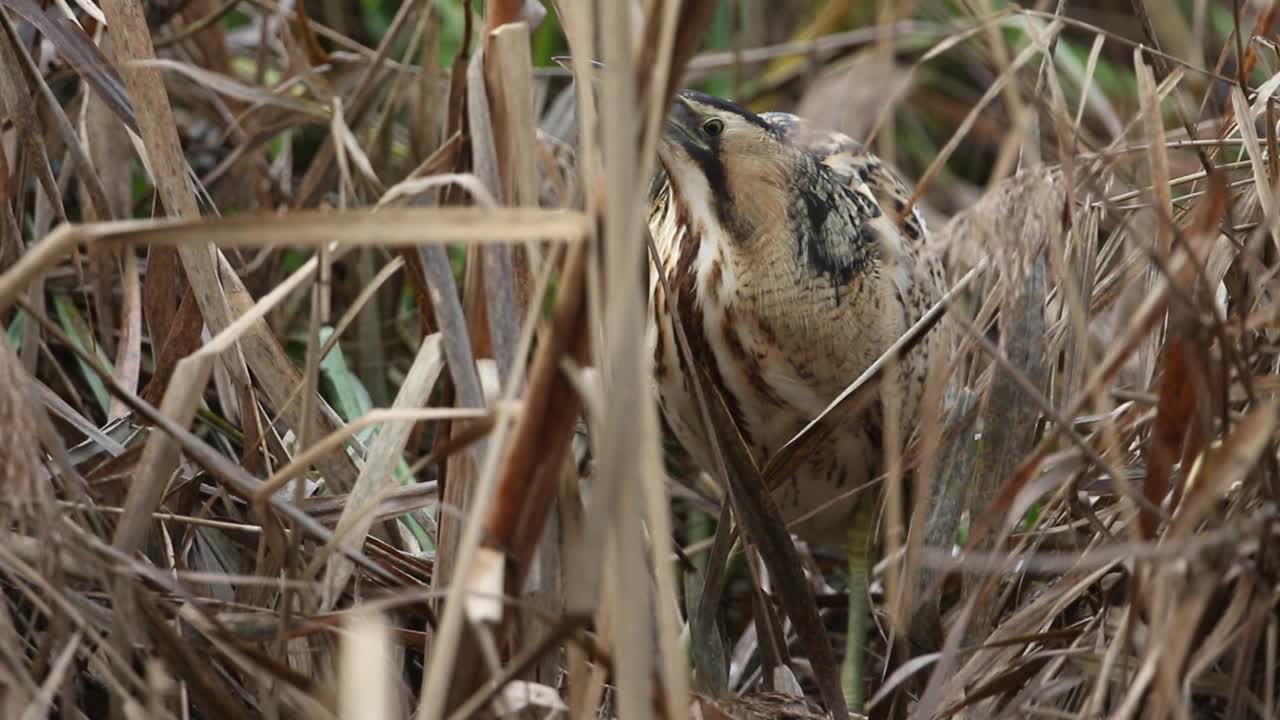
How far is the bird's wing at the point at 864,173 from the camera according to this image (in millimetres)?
1396

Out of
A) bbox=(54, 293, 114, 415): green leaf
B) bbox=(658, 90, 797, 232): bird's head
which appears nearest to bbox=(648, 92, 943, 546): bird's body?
bbox=(658, 90, 797, 232): bird's head

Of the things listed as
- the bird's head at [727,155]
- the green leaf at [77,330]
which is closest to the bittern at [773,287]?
the bird's head at [727,155]

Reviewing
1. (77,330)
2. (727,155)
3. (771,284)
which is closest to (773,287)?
(771,284)

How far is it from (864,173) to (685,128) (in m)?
0.31

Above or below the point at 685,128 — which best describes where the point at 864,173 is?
below

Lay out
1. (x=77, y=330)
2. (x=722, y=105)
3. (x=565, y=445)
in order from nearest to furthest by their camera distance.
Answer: (x=565, y=445) < (x=722, y=105) < (x=77, y=330)

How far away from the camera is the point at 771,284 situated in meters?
1.21

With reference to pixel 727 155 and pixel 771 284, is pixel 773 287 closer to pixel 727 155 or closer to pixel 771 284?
pixel 771 284

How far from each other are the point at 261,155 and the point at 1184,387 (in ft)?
3.36

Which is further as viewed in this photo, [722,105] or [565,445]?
[722,105]

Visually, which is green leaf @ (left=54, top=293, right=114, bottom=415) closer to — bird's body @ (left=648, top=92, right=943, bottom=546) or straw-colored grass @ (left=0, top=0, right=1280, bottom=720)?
straw-colored grass @ (left=0, top=0, right=1280, bottom=720)

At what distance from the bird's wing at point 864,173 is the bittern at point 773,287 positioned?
7cm

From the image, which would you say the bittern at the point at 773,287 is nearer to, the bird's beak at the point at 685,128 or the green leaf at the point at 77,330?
the bird's beak at the point at 685,128

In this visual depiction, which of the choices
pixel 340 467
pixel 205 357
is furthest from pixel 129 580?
pixel 340 467
